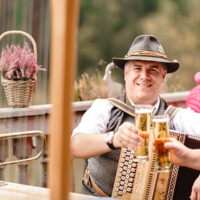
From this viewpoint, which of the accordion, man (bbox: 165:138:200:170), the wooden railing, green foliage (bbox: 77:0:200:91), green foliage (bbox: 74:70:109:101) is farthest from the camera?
green foliage (bbox: 77:0:200:91)

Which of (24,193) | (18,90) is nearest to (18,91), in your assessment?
(18,90)

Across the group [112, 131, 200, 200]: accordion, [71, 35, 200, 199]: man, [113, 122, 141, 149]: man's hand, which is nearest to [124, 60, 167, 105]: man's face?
[71, 35, 200, 199]: man

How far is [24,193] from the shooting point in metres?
1.88

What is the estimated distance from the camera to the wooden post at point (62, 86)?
1187 mm

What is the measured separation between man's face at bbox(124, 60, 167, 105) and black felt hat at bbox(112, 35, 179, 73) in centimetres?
3

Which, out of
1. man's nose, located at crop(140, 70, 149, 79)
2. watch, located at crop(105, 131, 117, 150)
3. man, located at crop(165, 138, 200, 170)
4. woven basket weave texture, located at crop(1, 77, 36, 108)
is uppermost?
man's nose, located at crop(140, 70, 149, 79)


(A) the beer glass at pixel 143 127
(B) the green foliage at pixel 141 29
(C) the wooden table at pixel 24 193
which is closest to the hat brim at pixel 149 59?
(A) the beer glass at pixel 143 127

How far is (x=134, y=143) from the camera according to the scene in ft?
5.66

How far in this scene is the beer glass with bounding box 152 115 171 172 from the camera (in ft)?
5.62

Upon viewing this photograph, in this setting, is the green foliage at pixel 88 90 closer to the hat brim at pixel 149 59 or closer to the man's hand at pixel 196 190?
the hat brim at pixel 149 59

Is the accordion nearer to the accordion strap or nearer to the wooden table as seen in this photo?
the accordion strap

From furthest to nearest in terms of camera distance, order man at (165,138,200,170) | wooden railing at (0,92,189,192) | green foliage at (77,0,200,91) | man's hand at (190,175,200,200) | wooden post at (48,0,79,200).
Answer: green foliage at (77,0,200,91) < wooden railing at (0,92,189,192) < man's hand at (190,175,200,200) < man at (165,138,200,170) < wooden post at (48,0,79,200)

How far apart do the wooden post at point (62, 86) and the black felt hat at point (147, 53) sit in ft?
4.04

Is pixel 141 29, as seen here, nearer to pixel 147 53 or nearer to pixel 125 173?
pixel 147 53
